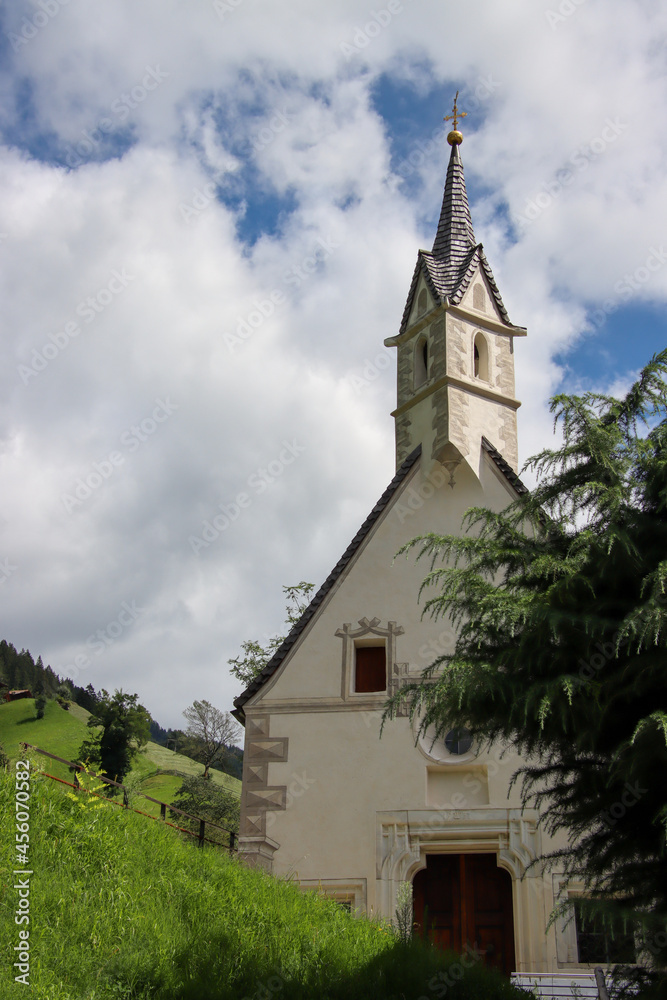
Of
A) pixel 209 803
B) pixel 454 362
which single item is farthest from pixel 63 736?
pixel 454 362

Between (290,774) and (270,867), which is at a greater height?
(290,774)

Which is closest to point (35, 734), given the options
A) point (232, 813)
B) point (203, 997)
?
point (232, 813)

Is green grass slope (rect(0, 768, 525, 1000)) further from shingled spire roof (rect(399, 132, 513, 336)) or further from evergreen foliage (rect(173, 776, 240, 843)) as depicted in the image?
evergreen foliage (rect(173, 776, 240, 843))

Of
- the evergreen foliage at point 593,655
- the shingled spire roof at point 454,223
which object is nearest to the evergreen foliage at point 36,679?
the shingled spire roof at point 454,223

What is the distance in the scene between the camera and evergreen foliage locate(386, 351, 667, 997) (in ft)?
23.4

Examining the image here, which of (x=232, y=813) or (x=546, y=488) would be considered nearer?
(x=546, y=488)

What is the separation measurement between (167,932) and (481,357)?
557 inches

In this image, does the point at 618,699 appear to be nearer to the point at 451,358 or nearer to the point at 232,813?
the point at 451,358

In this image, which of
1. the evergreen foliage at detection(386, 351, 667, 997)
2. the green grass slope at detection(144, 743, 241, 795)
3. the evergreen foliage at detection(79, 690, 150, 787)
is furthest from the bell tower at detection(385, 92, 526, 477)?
the green grass slope at detection(144, 743, 241, 795)

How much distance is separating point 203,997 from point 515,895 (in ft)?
24.1

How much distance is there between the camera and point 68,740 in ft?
214

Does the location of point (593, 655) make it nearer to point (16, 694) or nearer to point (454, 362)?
point (454, 362)

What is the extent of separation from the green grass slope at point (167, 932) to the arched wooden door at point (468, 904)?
3.50 meters

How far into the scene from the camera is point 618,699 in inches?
297
